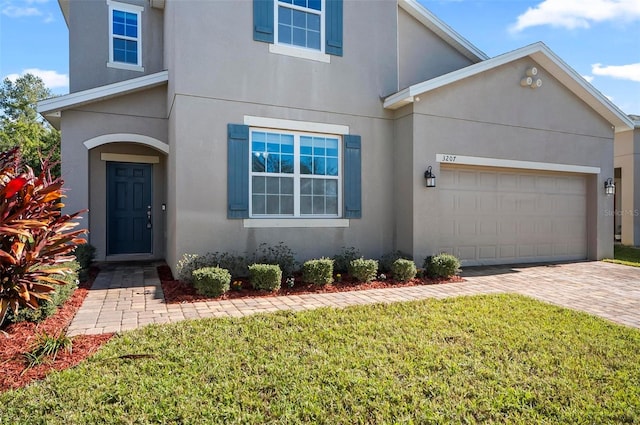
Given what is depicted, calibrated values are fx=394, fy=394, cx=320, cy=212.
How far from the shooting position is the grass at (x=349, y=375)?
2939 millimetres

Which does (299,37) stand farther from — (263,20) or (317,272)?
(317,272)

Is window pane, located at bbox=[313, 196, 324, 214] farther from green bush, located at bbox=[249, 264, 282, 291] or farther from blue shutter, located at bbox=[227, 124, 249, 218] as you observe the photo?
green bush, located at bbox=[249, 264, 282, 291]

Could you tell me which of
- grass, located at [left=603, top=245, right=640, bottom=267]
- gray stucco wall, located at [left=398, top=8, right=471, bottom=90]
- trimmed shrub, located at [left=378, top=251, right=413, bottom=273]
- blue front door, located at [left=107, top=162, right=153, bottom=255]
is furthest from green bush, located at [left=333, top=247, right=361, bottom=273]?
grass, located at [left=603, top=245, right=640, bottom=267]

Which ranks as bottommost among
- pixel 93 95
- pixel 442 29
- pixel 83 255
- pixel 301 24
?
pixel 83 255

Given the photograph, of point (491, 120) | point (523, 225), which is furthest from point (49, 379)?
point (523, 225)

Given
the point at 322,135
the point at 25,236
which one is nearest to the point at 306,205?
the point at 322,135

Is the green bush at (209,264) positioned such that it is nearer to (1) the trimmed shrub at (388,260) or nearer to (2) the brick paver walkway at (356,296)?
(2) the brick paver walkway at (356,296)

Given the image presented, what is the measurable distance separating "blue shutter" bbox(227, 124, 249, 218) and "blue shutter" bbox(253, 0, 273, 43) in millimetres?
1886

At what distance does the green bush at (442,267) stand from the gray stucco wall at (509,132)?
1.62 feet

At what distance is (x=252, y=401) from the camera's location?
3066 mm

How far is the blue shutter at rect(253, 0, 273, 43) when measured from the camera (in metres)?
7.86

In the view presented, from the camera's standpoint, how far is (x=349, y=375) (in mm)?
3490

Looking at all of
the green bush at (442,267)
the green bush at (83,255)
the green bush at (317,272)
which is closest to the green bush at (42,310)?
the green bush at (83,255)

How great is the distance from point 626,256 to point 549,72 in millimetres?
6130
